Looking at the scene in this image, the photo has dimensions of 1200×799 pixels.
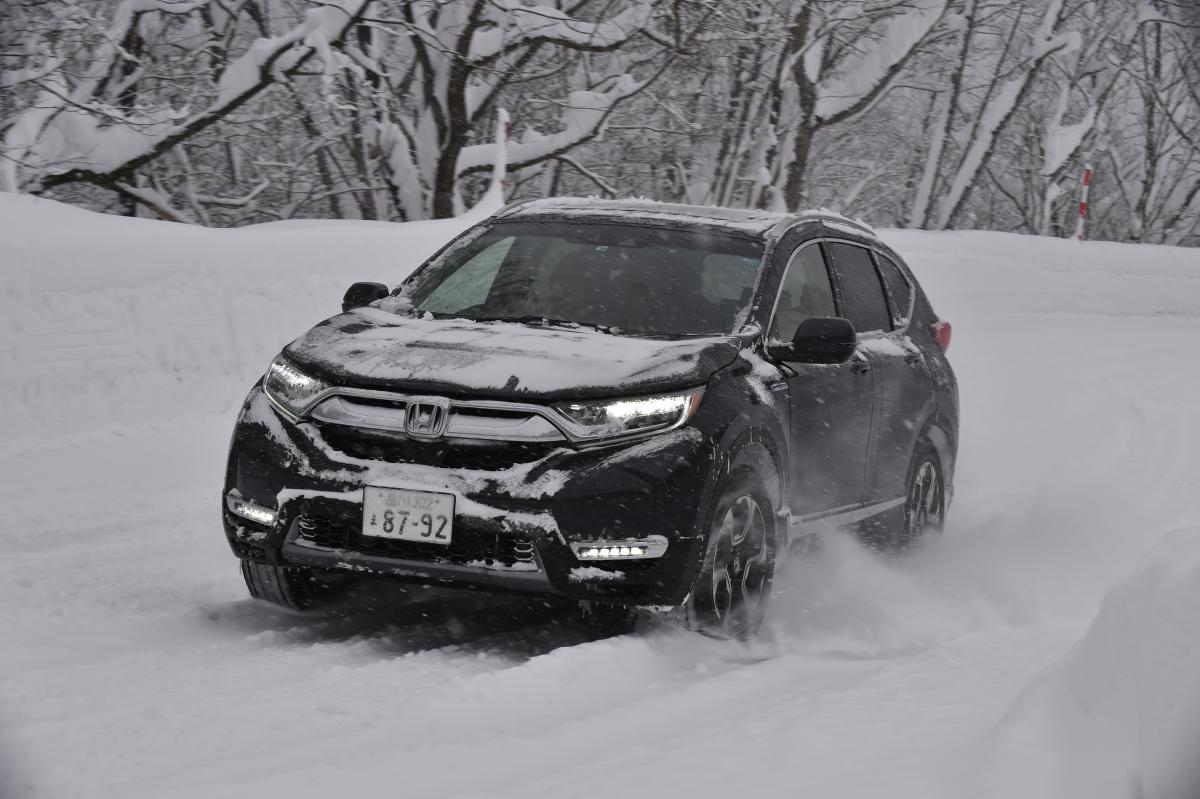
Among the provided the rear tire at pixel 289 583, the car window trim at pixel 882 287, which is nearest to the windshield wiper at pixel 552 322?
the rear tire at pixel 289 583

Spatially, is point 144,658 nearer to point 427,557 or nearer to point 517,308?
point 427,557

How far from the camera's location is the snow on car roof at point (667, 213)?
21.3 ft

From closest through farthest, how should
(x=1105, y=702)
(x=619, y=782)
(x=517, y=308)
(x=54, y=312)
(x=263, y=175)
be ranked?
1. (x=1105, y=702)
2. (x=619, y=782)
3. (x=517, y=308)
4. (x=54, y=312)
5. (x=263, y=175)

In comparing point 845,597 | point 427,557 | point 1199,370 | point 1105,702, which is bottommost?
point 1199,370

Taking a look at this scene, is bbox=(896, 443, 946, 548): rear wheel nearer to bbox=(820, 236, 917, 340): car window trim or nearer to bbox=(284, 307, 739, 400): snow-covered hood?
bbox=(820, 236, 917, 340): car window trim

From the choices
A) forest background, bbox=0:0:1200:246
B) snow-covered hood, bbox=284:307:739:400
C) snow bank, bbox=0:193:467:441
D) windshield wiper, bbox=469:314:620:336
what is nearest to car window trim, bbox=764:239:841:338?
snow-covered hood, bbox=284:307:739:400

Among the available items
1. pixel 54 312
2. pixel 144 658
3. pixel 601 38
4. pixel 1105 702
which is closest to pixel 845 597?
pixel 144 658

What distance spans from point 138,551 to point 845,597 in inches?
122

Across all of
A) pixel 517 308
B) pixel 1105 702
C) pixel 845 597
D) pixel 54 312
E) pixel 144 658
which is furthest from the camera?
pixel 54 312

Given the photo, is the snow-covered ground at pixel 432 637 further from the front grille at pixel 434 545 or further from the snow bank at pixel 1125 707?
the front grille at pixel 434 545

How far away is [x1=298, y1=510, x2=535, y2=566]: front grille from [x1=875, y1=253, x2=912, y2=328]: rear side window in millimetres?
3119

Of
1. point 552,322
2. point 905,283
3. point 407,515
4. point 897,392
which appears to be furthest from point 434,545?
point 905,283

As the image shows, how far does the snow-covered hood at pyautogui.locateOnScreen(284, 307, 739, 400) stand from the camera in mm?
5066

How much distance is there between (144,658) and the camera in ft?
16.6
